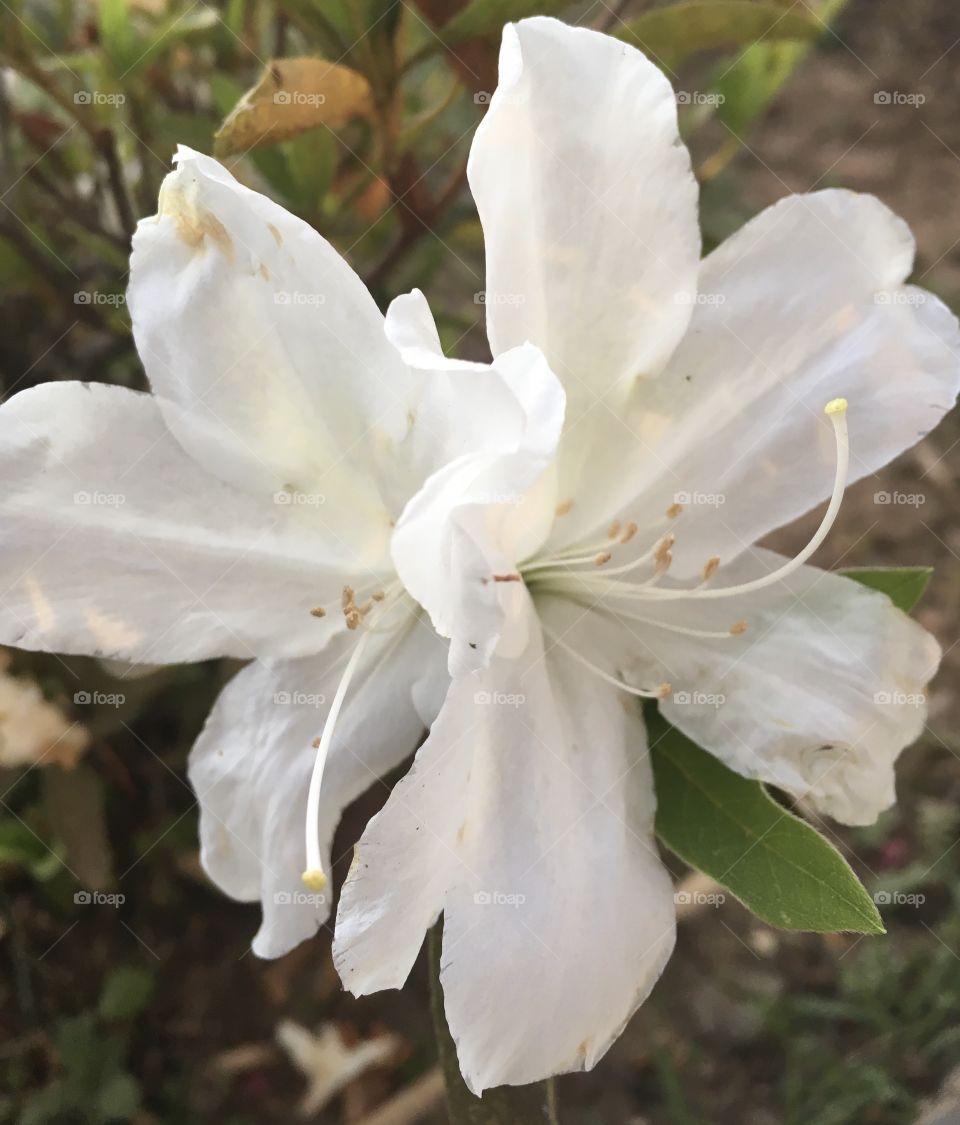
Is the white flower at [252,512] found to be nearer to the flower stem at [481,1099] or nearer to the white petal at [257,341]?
the white petal at [257,341]

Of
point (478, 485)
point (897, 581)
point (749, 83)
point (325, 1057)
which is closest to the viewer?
point (478, 485)

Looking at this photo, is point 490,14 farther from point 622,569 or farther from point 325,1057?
point 325,1057

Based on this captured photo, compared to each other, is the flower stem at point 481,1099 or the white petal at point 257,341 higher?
the white petal at point 257,341

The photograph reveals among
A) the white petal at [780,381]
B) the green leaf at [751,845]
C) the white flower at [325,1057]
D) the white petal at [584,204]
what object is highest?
the white petal at [584,204]

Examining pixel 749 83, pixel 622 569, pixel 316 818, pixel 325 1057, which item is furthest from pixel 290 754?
pixel 749 83

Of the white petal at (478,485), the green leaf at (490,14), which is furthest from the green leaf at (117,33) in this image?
the white petal at (478,485)

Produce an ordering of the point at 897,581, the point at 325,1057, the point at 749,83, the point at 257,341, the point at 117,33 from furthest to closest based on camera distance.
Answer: the point at 325,1057
the point at 749,83
the point at 117,33
the point at 897,581
the point at 257,341

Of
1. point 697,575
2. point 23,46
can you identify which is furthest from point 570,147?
point 23,46
